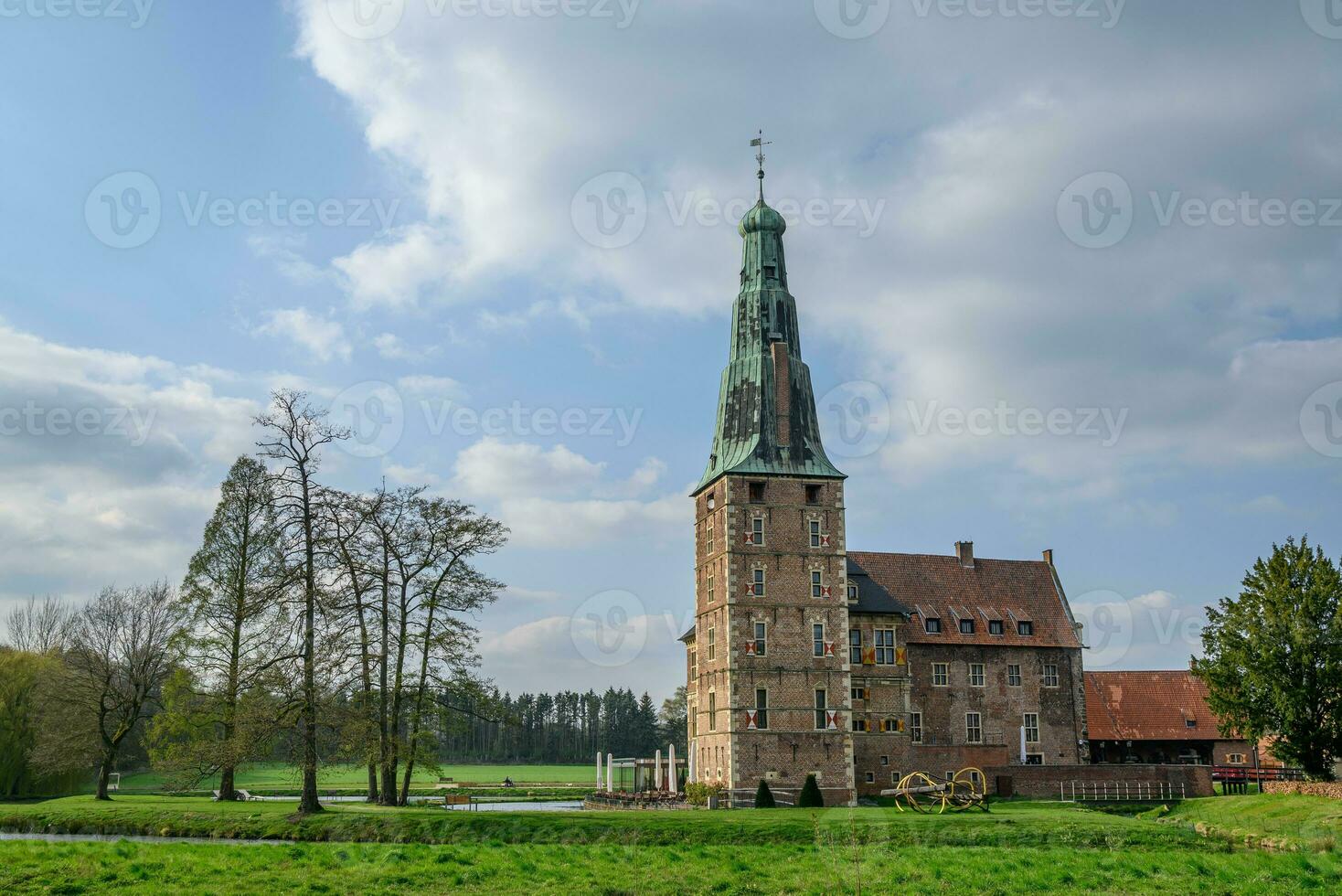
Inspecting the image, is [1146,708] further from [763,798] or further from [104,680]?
[104,680]

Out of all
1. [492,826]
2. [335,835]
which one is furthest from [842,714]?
[335,835]

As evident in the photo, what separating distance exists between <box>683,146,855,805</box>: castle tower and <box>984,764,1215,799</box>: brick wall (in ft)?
29.0

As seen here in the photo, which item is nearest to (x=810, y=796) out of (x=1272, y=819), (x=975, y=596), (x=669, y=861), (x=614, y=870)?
(x=1272, y=819)

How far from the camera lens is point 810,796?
46344 millimetres

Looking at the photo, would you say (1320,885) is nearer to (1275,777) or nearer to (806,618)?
(806,618)

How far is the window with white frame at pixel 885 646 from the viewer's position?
184ft

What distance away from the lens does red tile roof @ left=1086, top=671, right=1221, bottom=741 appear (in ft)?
201

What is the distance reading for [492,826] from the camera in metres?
31.7

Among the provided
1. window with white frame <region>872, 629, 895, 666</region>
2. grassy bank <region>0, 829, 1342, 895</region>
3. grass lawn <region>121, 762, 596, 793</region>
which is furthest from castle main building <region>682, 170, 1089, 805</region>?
grassy bank <region>0, 829, 1342, 895</region>

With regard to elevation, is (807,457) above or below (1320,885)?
above

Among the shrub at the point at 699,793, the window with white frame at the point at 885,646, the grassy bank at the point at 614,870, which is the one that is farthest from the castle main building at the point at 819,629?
the grassy bank at the point at 614,870

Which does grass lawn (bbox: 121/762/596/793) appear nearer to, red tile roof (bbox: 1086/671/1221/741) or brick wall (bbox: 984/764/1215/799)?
brick wall (bbox: 984/764/1215/799)

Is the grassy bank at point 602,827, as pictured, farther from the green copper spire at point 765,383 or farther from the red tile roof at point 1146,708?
the red tile roof at point 1146,708

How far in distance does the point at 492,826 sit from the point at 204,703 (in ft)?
51.0
